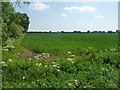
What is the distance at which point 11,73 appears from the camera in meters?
11.2

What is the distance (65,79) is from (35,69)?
1.48 metres

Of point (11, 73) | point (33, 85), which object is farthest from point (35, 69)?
point (33, 85)

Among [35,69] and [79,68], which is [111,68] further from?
[35,69]

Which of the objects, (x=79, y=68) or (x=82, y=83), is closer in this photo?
(x=82, y=83)

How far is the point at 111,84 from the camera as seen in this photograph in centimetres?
961

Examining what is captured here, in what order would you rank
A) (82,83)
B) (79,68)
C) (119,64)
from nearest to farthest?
(82,83) → (79,68) → (119,64)

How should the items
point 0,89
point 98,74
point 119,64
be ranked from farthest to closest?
1. point 119,64
2. point 98,74
3. point 0,89

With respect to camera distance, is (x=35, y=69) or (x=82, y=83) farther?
(x=35, y=69)

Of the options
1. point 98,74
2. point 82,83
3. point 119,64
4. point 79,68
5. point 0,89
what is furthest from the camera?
point 119,64

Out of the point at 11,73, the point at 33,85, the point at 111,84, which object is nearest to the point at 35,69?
the point at 11,73

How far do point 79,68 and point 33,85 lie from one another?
2.62m

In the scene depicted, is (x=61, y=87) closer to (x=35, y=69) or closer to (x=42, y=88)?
(x=42, y=88)

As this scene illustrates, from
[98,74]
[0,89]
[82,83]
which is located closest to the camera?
[0,89]

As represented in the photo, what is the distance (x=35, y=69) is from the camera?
1146 cm
